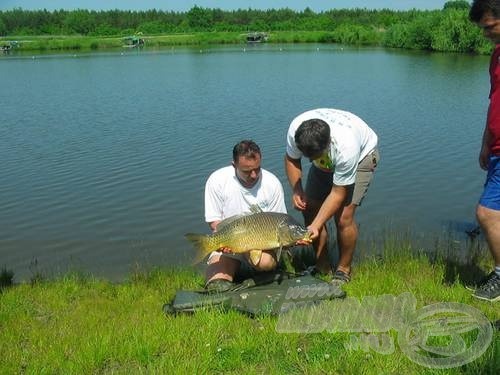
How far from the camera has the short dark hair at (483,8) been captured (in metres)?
4.11

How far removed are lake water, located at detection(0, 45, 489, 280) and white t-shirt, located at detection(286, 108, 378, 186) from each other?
331 cm

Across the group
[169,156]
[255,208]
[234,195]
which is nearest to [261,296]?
[255,208]

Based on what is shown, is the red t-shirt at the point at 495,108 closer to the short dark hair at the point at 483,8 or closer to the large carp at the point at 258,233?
A: the short dark hair at the point at 483,8

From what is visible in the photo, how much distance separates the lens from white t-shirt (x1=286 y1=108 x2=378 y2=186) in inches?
189

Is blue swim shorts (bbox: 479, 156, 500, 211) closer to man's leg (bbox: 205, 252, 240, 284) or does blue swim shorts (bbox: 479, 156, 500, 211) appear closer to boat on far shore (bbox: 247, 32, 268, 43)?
man's leg (bbox: 205, 252, 240, 284)

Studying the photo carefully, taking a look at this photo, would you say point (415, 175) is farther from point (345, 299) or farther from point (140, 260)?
point (345, 299)

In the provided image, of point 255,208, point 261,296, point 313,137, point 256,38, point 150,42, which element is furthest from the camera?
point 256,38

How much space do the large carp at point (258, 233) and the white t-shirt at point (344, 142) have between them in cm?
58

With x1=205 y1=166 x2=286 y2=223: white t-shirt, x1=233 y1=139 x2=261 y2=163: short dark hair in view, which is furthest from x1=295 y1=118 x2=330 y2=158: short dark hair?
x1=205 y1=166 x2=286 y2=223: white t-shirt

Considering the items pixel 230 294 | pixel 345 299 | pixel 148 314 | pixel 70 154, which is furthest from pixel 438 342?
pixel 70 154

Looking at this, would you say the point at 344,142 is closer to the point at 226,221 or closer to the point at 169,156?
the point at 226,221

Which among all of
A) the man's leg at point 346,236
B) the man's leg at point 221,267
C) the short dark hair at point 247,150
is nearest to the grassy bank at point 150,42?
the man's leg at point 221,267

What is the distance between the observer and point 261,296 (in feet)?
15.6

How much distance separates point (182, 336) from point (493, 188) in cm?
272
